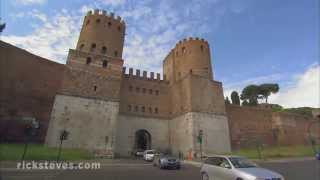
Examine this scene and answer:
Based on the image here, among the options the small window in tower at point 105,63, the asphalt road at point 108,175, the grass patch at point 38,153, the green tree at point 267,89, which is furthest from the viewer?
the green tree at point 267,89

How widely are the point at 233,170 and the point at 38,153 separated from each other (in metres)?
19.1

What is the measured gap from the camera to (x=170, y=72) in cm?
4247

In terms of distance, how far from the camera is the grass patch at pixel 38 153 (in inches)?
765

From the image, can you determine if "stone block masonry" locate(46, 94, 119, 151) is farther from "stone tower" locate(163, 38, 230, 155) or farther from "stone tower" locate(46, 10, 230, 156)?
"stone tower" locate(163, 38, 230, 155)

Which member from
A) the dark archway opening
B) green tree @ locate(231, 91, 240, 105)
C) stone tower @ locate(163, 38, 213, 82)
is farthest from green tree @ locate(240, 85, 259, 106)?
the dark archway opening

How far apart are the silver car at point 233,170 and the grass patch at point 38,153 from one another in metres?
16.0

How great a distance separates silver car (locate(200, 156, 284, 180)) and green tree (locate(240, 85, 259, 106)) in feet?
205

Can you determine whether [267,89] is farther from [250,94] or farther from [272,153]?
[272,153]

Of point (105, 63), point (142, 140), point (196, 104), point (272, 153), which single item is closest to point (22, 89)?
point (105, 63)

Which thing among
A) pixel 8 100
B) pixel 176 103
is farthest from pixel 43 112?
pixel 176 103

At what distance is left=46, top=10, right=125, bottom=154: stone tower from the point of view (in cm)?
2688

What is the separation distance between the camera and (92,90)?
29.4 m

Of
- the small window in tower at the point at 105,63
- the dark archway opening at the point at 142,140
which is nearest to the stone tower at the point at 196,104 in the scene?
the dark archway opening at the point at 142,140

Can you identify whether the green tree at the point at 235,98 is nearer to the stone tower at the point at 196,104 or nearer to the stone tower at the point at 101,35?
the stone tower at the point at 196,104
